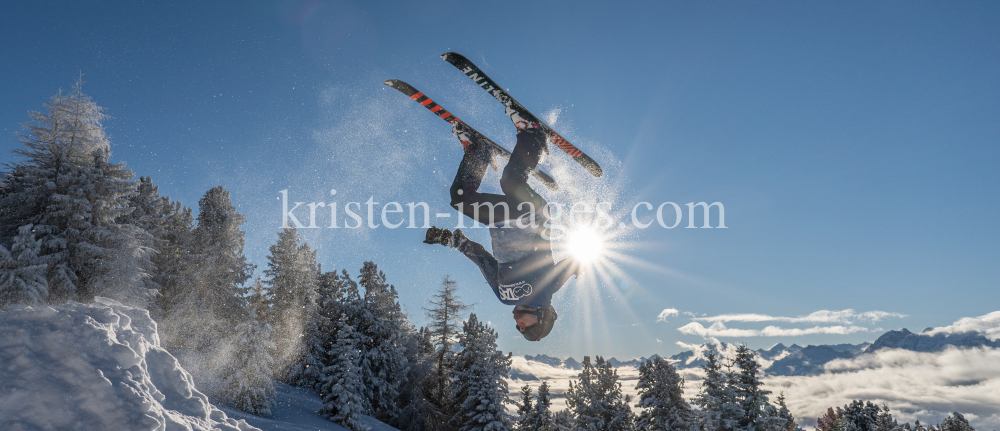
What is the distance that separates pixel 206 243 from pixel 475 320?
16608 millimetres

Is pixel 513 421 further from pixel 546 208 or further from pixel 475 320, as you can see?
pixel 546 208

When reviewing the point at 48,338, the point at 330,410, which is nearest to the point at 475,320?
the point at 330,410

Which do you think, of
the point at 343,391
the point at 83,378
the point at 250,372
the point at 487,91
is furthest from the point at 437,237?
the point at 343,391

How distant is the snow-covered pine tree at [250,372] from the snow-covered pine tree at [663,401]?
22.0 metres

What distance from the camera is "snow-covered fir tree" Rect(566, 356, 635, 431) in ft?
97.2

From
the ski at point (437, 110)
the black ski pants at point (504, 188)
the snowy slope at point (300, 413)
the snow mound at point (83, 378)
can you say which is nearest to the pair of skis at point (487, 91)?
the ski at point (437, 110)

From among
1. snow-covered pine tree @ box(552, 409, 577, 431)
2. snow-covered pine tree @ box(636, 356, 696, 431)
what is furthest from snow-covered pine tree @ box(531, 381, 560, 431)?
snow-covered pine tree @ box(636, 356, 696, 431)

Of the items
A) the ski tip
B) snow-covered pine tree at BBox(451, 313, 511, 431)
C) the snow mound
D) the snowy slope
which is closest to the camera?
the snow mound

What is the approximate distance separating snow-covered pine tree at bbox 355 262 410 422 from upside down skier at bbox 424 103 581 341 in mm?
24815

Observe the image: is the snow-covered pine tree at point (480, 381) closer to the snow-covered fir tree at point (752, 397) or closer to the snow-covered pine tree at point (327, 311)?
the snow-covered pine tree at point (327, 311)

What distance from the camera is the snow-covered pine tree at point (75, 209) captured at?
18.1 m

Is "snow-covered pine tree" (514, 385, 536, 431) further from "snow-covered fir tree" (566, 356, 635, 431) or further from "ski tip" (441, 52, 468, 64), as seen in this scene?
"ski tip" (441, 52, 468, 64)

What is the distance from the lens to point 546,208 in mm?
6973

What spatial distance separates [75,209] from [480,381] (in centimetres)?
2182
